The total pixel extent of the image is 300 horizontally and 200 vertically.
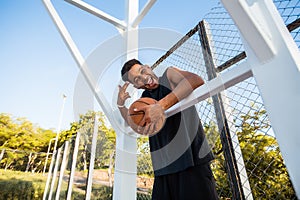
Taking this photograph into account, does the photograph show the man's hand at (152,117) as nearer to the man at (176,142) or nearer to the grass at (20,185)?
the man at (176,142)

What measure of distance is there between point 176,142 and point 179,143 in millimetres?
19

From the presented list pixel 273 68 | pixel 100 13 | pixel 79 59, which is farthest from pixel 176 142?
pixel 100 13

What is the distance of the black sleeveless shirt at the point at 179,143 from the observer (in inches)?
A: 36.3

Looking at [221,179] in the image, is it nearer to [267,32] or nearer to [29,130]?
[267,32]

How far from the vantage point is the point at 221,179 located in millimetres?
1141

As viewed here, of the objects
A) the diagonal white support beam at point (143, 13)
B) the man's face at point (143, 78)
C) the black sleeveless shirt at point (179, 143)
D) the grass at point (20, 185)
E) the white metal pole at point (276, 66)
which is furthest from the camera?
the grass at point (20, 185)

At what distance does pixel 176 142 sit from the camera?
98cm

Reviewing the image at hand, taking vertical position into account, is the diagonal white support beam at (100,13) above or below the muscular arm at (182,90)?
above

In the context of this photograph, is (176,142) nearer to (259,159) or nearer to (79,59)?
(259,159)

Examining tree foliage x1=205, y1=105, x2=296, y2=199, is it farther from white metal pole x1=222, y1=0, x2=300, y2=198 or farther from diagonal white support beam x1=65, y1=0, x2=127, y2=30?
diagonal white support beam x1=65, y1=0, x2=127, y2=30

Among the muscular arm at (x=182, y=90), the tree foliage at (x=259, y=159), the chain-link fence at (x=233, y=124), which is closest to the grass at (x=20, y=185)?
the chain-link fence at (x=233, y=124)

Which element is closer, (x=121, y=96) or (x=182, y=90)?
(x=182, y=90)

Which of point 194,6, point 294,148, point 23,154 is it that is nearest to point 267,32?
point 294,148

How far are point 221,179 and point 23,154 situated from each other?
31.2 feet
